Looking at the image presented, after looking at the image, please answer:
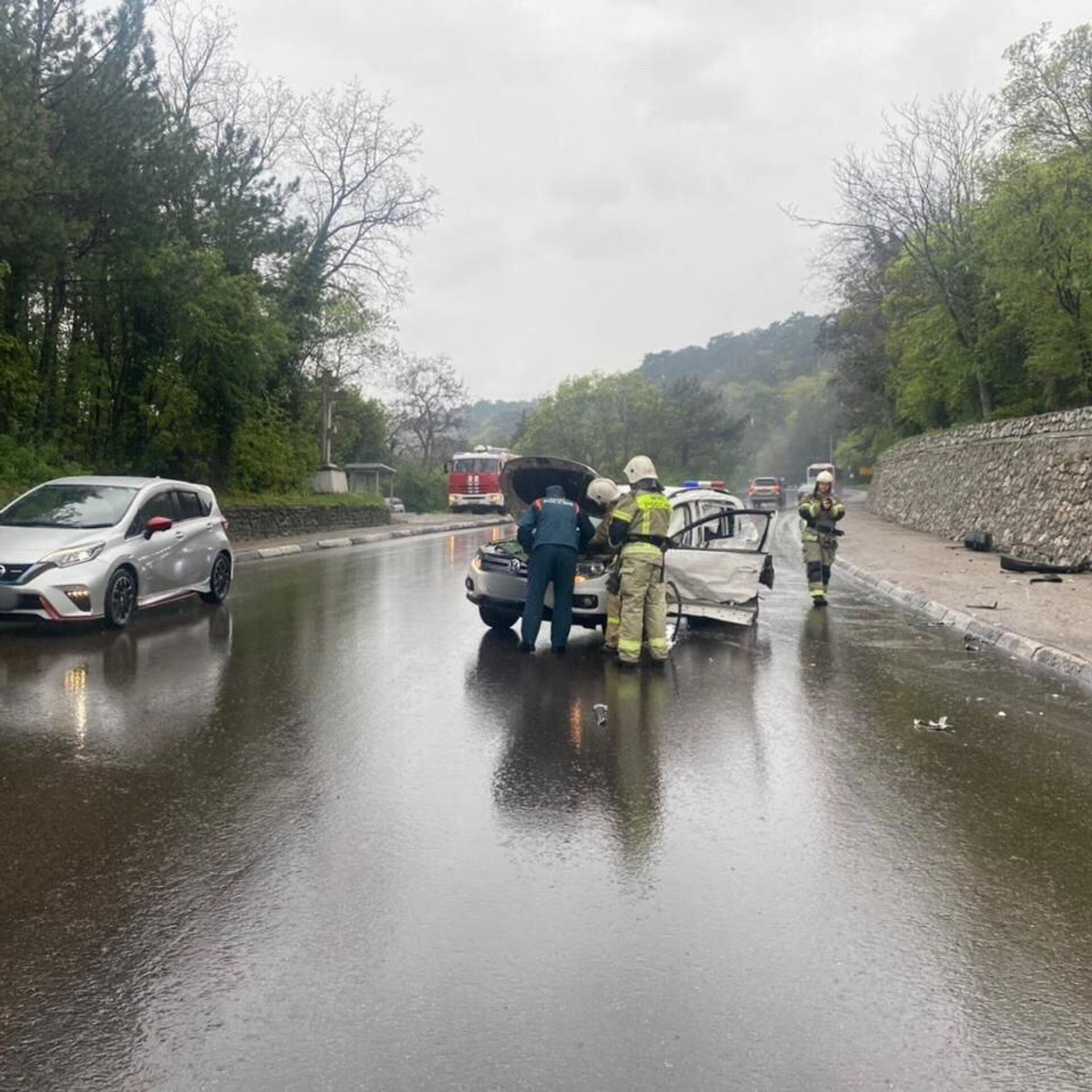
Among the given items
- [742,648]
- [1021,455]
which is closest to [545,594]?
[742,648]

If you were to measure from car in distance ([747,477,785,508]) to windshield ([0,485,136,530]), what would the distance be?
160 feet

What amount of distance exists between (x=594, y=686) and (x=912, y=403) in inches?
1505

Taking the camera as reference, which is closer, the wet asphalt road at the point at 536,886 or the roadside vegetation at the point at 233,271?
the wet asphalt road at the point at 536,886

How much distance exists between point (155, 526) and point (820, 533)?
8737mm

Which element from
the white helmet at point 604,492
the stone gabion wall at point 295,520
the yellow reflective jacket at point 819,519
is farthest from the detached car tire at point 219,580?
the stone gabion wall at point 295,520

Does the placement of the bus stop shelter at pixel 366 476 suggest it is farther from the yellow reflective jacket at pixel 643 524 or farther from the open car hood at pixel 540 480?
the yellow reflective jacket at pixel 643 524

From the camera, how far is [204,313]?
2391 centimetres

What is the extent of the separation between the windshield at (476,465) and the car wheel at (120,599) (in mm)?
41861

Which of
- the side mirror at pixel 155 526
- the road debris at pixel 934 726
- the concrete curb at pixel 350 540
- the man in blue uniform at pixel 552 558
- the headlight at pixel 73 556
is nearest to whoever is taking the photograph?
the road debris at pixel 934 726

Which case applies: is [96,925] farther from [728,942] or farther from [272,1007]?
[728,942]

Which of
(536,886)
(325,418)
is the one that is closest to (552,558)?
(536,886)

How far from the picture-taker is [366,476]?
54.8 metres

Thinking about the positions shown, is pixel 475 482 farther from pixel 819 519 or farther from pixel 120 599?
pixel 120 599

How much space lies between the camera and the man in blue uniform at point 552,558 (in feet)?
33.0
